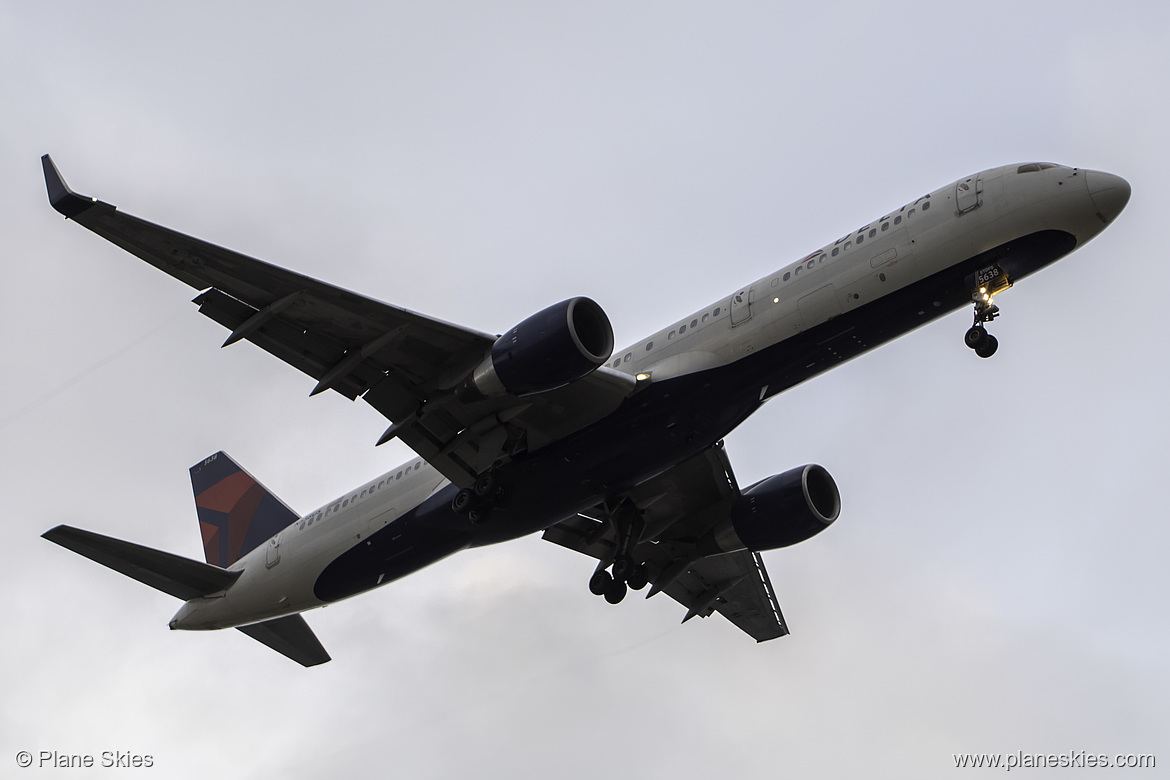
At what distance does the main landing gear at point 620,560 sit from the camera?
26.9m

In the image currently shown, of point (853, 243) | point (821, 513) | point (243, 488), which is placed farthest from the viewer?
point (243, 488)

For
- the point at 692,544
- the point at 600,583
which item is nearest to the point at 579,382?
the point at 600,583

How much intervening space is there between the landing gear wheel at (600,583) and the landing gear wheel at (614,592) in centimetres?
5

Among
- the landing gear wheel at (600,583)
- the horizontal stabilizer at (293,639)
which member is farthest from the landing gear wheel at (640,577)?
the horizontal stabilizer at (293,639)

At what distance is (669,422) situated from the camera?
2258 cm

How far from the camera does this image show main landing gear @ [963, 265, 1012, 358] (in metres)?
20.9

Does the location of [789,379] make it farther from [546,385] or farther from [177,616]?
[177,616]

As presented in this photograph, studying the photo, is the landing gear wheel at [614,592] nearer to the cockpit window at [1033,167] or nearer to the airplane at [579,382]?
the airplane at [579,382]

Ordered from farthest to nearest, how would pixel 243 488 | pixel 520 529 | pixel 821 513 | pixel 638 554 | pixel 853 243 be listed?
pixel 243 488
pixel 638 554
pixel 821 513
pixel 520 529
pixel 853 243

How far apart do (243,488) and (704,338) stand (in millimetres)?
15578

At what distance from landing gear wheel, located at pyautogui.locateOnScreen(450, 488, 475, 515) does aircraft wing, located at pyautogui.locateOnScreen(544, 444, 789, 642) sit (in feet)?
15.5

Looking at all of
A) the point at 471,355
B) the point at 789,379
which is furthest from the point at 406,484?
the point at 789,379

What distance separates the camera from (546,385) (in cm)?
2055

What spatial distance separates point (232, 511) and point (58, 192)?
48.5 ft
